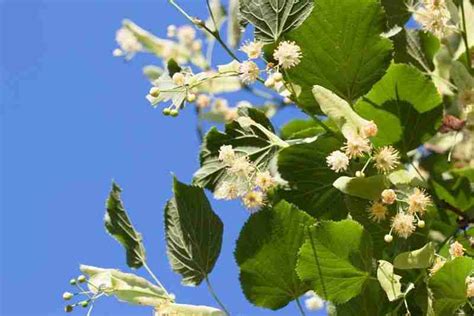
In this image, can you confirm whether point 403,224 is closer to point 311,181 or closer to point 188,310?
point 311,181

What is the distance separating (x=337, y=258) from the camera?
3.53 feet

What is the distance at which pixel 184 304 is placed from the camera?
1167 millimetres

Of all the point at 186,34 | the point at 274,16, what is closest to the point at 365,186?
the point at 274,16

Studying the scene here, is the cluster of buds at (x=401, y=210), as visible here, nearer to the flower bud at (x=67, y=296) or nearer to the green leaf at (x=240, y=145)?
the green leaf at (x=240, y=145)

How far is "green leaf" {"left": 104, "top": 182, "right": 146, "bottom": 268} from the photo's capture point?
1.31 m

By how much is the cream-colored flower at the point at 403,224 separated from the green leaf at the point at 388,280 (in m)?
0.04

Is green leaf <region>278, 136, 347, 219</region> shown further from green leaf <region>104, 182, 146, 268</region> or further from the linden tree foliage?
green leaf <region>104, 182, 146, 268</region>

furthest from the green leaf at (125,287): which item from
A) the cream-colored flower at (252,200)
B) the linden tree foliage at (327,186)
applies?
the cream-colored flower at (252,200)

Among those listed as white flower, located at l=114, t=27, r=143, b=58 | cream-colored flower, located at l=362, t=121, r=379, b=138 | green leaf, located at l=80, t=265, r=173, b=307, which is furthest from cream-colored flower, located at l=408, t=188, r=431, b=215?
white flower, located at l=114, t=27, r=143, b=58

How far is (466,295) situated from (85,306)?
1.64 feet

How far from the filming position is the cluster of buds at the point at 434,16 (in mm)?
1248

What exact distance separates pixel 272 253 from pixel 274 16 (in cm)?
31

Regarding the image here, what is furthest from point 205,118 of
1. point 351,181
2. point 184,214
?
point 351,181

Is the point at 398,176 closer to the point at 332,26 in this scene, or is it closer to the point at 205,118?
the point at 332,26
